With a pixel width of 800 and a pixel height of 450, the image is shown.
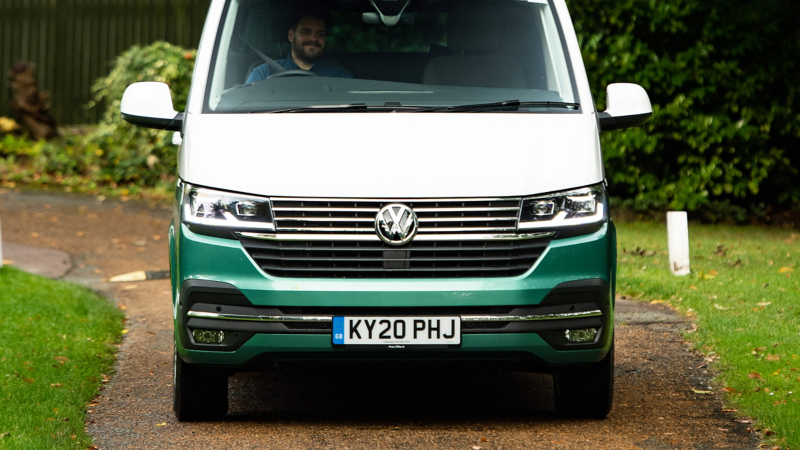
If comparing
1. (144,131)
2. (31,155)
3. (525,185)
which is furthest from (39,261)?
(525,185)

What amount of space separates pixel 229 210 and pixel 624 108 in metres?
2.05

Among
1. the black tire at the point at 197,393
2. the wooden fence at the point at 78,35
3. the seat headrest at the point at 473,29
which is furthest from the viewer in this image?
the wooden fence at the point at 78,35

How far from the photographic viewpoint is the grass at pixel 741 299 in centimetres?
550

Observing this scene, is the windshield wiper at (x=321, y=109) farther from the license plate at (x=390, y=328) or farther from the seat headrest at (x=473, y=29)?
the license plate at (x=390, y=328)

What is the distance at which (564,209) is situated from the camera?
4.58 meters

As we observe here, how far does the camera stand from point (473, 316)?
4.52m

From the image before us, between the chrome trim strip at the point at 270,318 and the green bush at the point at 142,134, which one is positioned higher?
the green bush at the point at 142,134

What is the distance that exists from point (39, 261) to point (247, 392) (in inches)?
226

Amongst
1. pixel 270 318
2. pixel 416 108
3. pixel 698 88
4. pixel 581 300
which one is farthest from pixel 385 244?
pixel 698 88

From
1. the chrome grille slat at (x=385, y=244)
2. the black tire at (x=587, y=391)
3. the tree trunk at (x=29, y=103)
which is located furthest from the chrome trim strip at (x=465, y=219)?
the tree trunk at (x=29, y=103)

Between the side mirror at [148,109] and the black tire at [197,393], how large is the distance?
1.11 m

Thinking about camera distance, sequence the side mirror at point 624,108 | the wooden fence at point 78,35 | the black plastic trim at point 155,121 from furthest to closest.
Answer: the wooden fence at point 78,35 → the side mirror at point 624,108 → the black plastic trim at point 155,121

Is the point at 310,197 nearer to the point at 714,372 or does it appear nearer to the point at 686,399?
the point at 686,399

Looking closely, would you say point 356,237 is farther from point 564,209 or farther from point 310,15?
point 310,15
